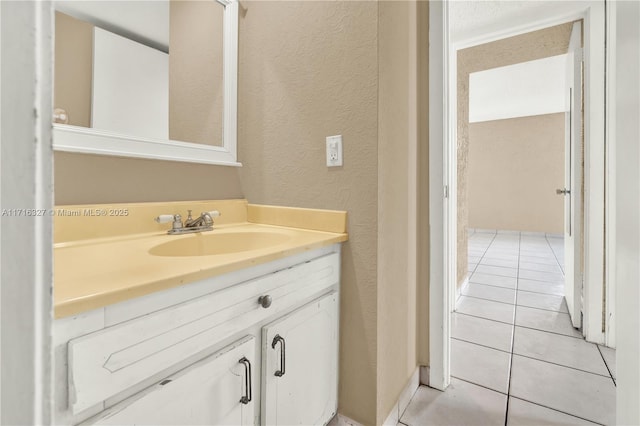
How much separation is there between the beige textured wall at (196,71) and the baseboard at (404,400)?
1.36 m

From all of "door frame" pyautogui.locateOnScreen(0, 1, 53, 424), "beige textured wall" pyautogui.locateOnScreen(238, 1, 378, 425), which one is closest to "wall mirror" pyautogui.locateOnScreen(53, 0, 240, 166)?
"beige textured wall" pyautogui.locateOnScreen(238, 1, 378, 425)

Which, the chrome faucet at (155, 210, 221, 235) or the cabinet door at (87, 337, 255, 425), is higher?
the chrome faucet at (155, 210, 221, 235)

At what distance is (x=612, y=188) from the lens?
5.80 feet

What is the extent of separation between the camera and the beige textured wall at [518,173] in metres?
5.68

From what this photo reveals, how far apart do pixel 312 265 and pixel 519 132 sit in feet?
21.4

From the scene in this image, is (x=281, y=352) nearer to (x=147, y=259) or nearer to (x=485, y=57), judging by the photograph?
(x=147, y=259)

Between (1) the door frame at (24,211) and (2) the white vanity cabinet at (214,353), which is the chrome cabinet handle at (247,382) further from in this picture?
(1) the door frame at (24,211)

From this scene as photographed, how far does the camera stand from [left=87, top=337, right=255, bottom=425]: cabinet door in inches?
22.0

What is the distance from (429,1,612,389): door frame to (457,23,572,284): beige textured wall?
32cm

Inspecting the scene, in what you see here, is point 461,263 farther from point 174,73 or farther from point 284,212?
point 174,73

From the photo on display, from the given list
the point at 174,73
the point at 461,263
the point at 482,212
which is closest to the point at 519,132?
the point at 482,212

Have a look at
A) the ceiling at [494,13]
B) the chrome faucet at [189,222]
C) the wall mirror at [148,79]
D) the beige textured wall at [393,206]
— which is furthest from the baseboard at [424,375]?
the ceiling at [494,13]

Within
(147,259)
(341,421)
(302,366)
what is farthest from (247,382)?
(341,421)

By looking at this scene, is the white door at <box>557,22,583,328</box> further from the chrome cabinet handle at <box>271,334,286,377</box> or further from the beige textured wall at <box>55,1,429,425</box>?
the chrome cabinet handle at <box>271,334,286,377</box>
